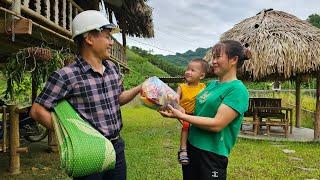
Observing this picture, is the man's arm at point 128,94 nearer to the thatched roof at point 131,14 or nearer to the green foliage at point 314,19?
the thatched roof at point 131,14

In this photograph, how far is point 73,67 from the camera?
2.38 meters

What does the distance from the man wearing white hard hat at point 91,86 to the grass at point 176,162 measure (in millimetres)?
3537

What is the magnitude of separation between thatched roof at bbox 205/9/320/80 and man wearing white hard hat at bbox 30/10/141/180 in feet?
27.0

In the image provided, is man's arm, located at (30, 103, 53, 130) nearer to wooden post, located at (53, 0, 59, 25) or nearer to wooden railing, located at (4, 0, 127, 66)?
wooden railing, located at (4, 0, 127, 66)

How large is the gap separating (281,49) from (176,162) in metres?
4.57

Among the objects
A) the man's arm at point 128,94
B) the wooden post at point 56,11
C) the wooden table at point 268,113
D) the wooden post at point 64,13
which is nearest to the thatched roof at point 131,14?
the wooden post at point 64,13

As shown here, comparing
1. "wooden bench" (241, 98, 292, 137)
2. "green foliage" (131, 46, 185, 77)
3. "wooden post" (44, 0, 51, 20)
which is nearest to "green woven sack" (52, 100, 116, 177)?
"wooden post" (44, 0, 51, 20)

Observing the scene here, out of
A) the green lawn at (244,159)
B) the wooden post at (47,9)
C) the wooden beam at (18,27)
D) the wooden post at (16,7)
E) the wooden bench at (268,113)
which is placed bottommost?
the green lawn at (244,159)

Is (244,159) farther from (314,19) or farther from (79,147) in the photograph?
→ (314,19)

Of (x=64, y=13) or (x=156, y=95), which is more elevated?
(x=64, y=13)

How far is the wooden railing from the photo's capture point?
467 cm

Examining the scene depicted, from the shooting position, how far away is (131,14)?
36.3 feet

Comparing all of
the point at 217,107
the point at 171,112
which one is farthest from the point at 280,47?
the point at 171,112

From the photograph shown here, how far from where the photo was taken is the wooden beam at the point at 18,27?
434 cm
